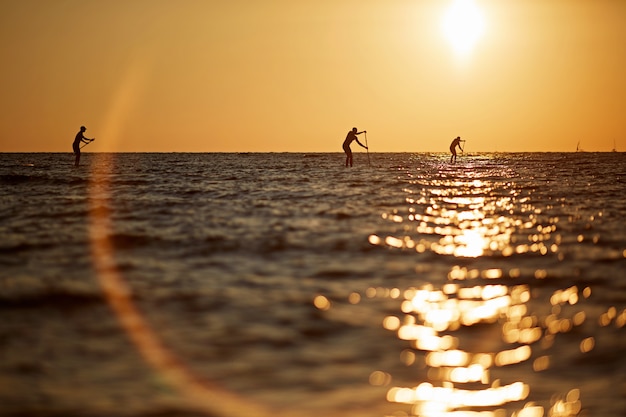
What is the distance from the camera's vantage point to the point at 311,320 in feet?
23.9

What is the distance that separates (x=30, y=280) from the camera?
9.17 m

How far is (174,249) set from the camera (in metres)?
11.8

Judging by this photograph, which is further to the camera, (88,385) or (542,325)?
(542,325)

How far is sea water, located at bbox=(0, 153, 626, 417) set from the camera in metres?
5.23

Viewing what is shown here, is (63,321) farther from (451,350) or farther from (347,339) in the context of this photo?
(451,350)

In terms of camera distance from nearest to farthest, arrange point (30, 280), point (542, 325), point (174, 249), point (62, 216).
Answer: point (542, 325) → point (30, 280) → point (174, 249) → point (62, 216)

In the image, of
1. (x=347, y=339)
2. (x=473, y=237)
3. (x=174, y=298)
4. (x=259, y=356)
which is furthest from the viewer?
(x=473, y=237)

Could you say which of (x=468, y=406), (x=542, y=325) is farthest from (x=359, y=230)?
(x=468, y=406)

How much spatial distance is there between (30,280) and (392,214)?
33.9 feet

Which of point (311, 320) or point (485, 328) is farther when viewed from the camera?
point (311, 320)

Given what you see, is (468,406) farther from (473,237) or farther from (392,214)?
(392,214)

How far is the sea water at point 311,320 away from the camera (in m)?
5.23

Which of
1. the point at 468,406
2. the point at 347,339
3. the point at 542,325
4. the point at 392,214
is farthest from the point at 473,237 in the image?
the point at 468,406

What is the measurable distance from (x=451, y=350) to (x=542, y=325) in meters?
1.23
